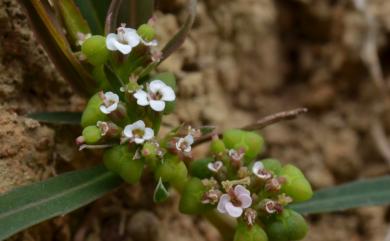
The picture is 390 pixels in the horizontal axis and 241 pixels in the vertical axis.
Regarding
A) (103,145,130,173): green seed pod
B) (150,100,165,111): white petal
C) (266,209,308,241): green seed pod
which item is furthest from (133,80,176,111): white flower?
(266,209,308,241): green seed pod

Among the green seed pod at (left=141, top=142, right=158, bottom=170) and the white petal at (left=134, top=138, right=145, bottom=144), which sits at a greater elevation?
the white petal at (left=134, top=138, right=145, bottom=144)

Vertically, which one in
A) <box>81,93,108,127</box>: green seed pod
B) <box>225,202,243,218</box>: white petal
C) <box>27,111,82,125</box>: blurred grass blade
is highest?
<box>27,111,82,125</box>: blurred grass blade

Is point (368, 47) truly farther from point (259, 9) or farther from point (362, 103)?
point (259, 9)

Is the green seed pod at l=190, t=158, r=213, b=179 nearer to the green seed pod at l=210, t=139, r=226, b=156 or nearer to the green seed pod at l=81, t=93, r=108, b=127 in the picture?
the green seed pod at l=210, t=139, r=226, b=156

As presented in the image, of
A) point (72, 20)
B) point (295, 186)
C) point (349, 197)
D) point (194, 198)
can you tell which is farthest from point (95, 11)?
point (349, 197)

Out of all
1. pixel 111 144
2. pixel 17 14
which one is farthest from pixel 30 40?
pixel 111 144
